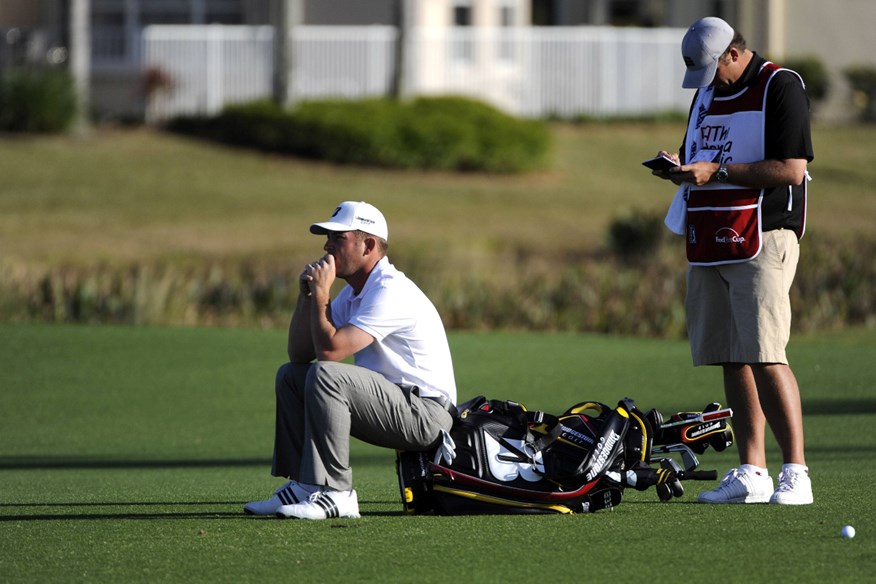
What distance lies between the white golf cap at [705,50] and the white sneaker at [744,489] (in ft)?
5.63

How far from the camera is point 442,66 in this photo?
34.6 meters

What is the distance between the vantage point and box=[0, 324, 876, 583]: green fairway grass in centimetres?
544

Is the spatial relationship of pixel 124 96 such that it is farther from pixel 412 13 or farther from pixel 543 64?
pixel 543 64

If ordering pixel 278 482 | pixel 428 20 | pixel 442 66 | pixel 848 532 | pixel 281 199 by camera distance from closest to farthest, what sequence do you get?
pixel 848 532 → pixel 278 482 → pixel 281 199 → pixel 442 66 → pixel 428 20

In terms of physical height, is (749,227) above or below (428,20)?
below

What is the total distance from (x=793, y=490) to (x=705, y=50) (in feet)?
6.31

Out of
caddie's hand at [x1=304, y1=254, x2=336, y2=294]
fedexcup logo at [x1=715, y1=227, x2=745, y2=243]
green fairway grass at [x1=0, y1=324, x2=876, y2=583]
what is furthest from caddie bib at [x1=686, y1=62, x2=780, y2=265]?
caddie's hand at [x1=304, y1=254, x2=336, y2=294]

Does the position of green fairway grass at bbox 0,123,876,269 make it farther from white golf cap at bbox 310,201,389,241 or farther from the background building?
white golf cap at bbox 310,201,389,241

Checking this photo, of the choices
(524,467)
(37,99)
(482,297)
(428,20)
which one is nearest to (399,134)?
(428,20)

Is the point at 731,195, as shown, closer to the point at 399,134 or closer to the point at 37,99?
the point at 399,134

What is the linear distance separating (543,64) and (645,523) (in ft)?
96.6

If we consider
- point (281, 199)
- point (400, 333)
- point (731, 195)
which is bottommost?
point (281, 199)

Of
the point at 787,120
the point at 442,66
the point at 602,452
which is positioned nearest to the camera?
the point at 602,452

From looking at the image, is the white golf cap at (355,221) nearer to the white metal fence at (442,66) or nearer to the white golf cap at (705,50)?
the white golf cap at (705,50)
